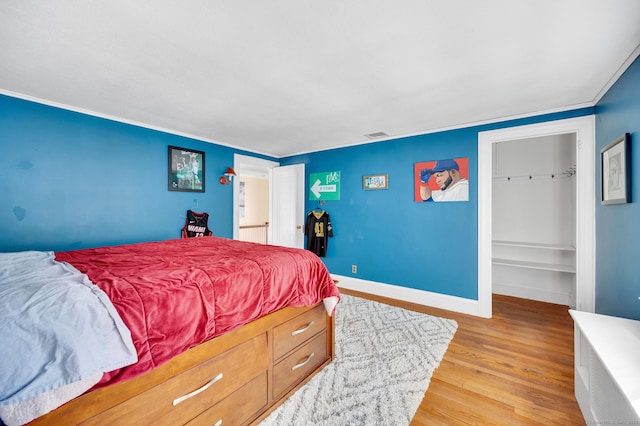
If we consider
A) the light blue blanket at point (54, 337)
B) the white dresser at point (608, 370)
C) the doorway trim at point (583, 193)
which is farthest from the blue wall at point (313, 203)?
the light blue blanket at point (54, 337)

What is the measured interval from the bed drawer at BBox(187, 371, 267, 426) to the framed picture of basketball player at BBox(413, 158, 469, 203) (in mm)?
2983

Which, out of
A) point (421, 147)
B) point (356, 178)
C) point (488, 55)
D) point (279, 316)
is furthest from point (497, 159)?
point (279, 316)

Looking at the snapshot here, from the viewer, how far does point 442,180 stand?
359 cm

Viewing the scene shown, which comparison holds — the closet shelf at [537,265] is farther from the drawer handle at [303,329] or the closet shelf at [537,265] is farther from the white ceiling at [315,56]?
the drawer handle at [303,329]

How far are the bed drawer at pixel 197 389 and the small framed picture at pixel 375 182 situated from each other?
9.77ft

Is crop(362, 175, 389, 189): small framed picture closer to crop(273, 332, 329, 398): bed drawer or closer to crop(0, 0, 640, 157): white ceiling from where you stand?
crop(0, 0, 640, 157): white ceiling

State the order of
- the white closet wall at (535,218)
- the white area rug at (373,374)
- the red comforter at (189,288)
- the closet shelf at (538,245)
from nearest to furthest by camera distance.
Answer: the red comforter at (189,288) < the white area rug at (373,374) < the closet shelf at (538,245) < the white closet wall at (535,218)

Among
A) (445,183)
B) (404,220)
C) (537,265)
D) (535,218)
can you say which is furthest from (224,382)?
(535,218)

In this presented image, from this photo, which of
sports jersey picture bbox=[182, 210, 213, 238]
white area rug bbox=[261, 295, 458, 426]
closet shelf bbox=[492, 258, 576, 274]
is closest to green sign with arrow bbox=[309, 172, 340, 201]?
sports jersey picture bbox=[182, 210, 213, 238]

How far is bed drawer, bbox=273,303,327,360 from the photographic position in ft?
5.98

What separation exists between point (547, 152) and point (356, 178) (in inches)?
106

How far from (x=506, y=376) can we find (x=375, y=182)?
2778mm

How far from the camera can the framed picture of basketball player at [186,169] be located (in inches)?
145

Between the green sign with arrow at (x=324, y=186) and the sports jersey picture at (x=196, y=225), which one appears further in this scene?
the green sign with arrow at (x=324, y=186)
